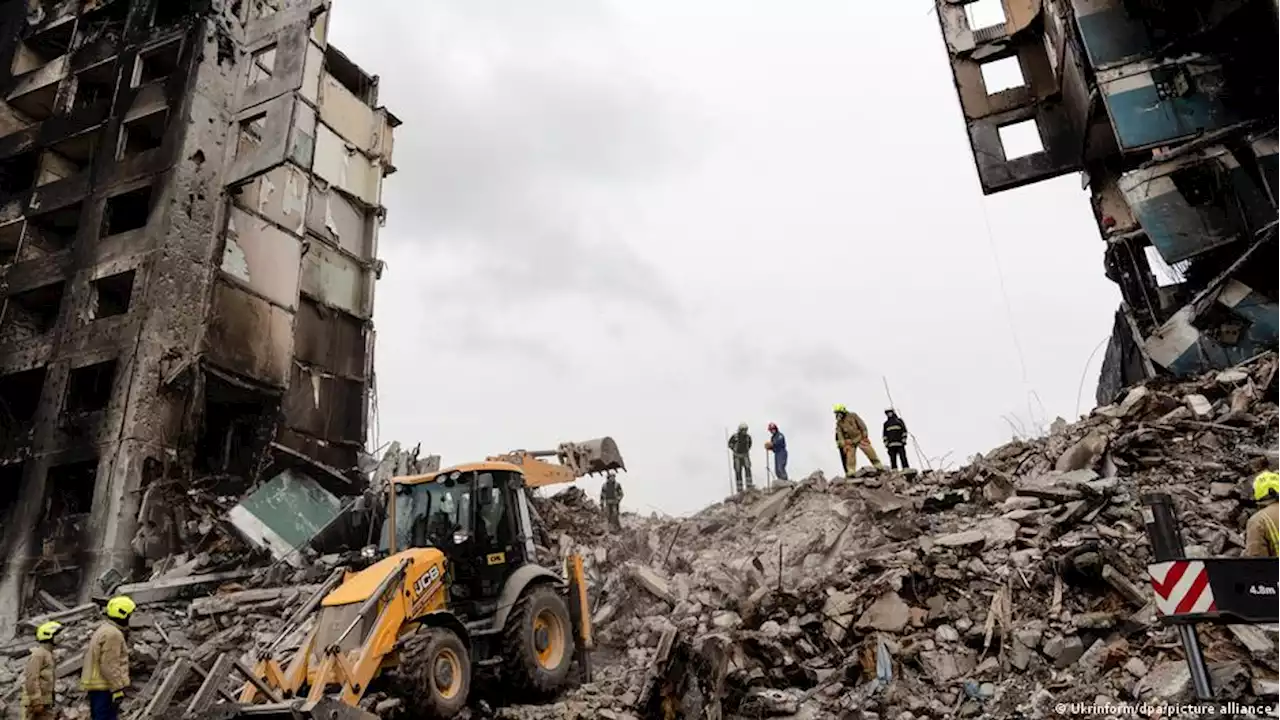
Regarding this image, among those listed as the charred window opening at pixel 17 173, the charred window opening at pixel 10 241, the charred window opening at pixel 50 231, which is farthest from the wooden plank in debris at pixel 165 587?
the charred window opening at pixel 17 173

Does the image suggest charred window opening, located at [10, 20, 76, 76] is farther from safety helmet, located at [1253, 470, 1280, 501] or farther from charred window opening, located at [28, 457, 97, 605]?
safety helmet, located at [1253, 470, 1280, 501]

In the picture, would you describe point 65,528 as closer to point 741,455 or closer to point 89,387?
point 89,387

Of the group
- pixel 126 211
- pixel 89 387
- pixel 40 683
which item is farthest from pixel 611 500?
pixel 126 211

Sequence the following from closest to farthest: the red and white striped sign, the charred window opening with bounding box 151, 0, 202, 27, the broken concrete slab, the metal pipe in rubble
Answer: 1. the red and white striped sign
2. the metal pipe in rubble
3. the broken concrete slab
4. the charred window opening with bounding box 151, 0, 202, 27

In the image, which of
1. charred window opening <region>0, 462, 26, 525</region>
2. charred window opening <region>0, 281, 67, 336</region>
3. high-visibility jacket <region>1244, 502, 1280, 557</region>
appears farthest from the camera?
charred window opening <region>0, 281, 67, 336</region>

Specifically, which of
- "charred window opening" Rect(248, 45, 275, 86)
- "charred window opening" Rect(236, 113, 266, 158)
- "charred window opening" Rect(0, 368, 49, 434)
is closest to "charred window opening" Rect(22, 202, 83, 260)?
"charred window opening" Rect(0, 368, 49, 434)

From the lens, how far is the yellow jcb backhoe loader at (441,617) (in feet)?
20.2

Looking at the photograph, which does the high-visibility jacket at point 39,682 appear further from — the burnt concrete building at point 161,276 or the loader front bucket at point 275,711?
the burnt concrete building at point 161,276

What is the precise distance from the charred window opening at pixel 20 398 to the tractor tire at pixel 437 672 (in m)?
17.7

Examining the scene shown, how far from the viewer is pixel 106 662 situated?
23.2 feet

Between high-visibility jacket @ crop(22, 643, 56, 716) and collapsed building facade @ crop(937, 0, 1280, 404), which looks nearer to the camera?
high-visibility jacket @ crop(22, 643, 56, 716)

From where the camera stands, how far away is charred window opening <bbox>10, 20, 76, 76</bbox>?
966 inches

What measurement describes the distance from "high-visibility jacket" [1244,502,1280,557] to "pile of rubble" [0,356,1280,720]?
813 mm

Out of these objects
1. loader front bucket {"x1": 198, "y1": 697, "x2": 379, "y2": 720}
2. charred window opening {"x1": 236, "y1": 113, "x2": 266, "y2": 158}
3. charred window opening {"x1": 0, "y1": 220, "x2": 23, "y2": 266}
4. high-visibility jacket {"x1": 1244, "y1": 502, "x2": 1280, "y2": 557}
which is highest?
charred window opening {"x1": 236, "y1": 113, "x2": 266, "y2": 158}
